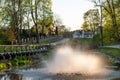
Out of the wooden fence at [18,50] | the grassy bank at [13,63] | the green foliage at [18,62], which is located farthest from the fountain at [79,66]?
the wooden fence at [18,50]

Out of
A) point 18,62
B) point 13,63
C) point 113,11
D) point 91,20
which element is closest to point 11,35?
point 113,11

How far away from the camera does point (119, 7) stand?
59.0m

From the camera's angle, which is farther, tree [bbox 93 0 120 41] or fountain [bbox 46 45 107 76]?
tree [bbox 93 0 120 41]

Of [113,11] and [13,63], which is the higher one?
[113,11]

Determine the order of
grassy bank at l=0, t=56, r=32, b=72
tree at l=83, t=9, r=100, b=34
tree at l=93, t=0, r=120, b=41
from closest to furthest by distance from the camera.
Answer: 1. grassy bank at l=0, t=56, r=32, b=72
2. tree at l=93, t=0, r=120, b=41
3. tree at l=83, t=9, r=100, b=34

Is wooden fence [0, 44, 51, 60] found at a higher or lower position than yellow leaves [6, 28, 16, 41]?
lower

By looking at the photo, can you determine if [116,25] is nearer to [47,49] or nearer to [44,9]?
[47,49]

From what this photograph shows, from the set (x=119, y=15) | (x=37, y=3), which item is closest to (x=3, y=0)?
(x=37, y=3)

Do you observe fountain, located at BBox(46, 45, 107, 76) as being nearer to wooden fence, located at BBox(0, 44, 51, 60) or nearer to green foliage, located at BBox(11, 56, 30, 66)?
green foliage, located at BBox(11, 56, 30, 66)

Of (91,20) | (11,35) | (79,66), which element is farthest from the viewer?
(91,20)

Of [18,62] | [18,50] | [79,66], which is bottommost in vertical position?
[79,66]

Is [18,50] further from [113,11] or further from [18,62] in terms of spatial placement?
[113,11]

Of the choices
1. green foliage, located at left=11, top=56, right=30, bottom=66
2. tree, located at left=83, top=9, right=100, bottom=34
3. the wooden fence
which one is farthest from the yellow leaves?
tree, located at left=83, top=9, right=100, bottom=34

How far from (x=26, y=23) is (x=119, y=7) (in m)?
22.9
